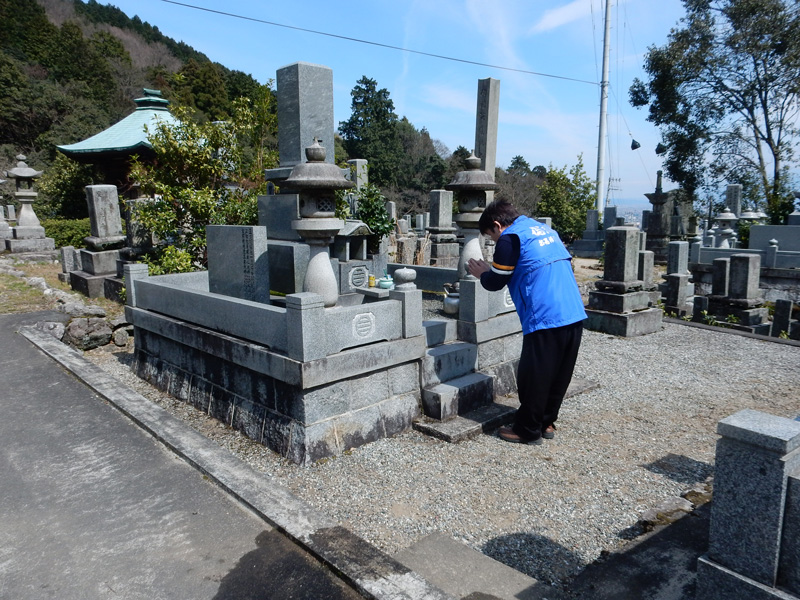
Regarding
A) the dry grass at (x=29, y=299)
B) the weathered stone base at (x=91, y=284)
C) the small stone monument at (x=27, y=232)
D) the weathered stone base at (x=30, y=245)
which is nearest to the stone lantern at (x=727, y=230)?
the dry grass at (x=29, y=299)

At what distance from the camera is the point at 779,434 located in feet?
6.18

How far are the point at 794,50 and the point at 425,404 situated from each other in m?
23.1

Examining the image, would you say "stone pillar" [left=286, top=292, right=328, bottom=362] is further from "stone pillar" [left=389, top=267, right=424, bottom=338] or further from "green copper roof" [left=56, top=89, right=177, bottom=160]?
"green copper roof" [left=56, top=89, right=177, bottom=160]

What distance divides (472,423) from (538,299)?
1205mm

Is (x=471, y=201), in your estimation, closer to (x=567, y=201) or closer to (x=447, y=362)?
(x=447, y=362)

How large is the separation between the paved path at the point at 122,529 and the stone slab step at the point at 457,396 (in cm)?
186

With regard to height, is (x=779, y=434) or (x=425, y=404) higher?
(x=779, y=434)

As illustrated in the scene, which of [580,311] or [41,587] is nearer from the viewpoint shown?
[41,587]

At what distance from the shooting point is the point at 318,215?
15.5 ft

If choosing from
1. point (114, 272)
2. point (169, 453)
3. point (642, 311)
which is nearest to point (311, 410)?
point (169, 453)

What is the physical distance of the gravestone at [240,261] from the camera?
532 cm

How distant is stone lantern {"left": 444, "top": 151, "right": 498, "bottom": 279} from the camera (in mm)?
5922

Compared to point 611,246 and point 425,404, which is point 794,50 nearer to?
point 611,246

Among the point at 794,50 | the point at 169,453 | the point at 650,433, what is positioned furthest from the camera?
the point at 794,50
